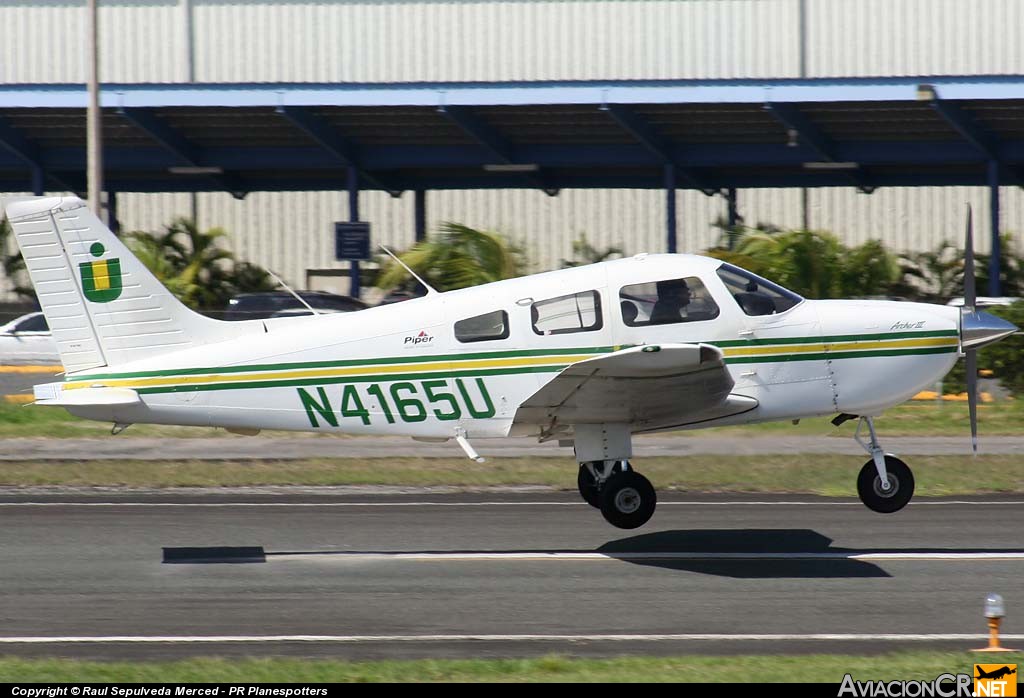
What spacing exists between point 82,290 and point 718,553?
611cm

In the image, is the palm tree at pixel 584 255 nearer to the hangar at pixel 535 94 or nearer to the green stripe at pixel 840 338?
the hangar at pixel 535 94

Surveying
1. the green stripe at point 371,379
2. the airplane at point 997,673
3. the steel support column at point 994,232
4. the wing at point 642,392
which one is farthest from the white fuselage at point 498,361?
the steel support column at point 994,232

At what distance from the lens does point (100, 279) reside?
38.8 feet

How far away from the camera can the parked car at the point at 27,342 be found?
25172mm

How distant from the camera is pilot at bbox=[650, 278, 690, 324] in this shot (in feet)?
38.6

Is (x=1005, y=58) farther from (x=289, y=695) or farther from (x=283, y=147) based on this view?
(x=289, y=695)

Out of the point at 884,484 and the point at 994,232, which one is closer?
the point at 884,484

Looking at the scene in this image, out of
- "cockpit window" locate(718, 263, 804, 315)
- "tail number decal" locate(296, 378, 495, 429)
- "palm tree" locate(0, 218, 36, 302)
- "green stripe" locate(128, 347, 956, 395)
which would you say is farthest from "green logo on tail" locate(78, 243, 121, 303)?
"palm tree" locate(0, 218, 36, 302)

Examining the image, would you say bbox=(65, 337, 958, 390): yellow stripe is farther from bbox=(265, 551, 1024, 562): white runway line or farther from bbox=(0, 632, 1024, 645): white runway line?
bbox=(0, 632, 1024, 645): white runway line

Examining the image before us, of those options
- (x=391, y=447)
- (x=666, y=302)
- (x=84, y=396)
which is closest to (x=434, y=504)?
(x=391, y=447)

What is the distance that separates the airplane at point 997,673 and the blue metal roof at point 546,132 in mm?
21358

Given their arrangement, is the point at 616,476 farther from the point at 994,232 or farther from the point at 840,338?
the point at 994,232

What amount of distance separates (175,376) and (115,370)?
1.71ft

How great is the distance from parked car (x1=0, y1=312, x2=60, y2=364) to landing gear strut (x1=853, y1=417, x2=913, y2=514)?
16853 mm
